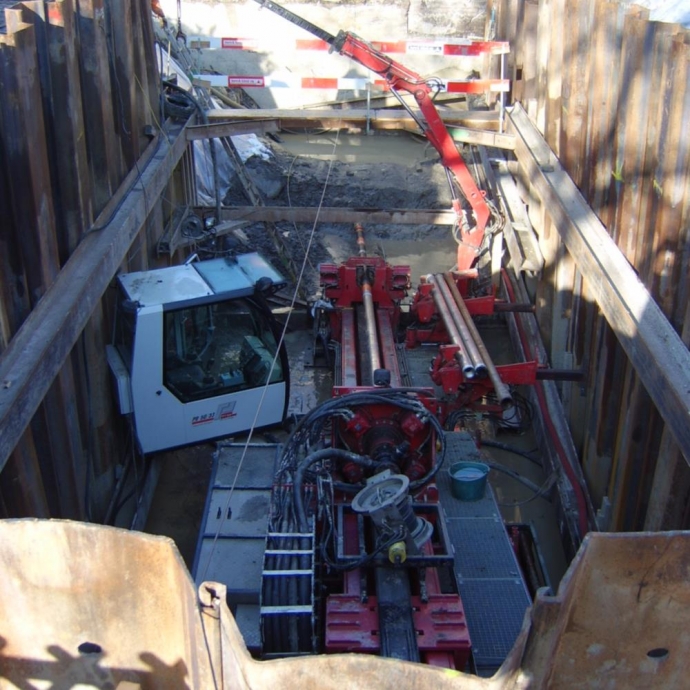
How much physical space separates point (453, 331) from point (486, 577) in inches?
120

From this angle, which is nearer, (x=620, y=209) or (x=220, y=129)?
(x=620, y=209)

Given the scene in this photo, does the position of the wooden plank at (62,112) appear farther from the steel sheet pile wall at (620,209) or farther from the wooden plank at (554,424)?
the wooden plank at (554,424)

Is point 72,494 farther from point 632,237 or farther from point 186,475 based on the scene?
point 632,237

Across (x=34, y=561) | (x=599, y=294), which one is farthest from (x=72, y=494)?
(x=599, y=294)

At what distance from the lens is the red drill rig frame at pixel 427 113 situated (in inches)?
440

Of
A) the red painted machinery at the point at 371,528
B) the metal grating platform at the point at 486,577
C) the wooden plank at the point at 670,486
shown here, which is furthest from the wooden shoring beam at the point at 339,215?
the wooden plank at the point at 670,486

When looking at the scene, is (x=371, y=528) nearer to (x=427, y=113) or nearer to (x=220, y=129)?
(x=220, y=129)

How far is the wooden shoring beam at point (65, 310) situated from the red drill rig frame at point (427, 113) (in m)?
3.41

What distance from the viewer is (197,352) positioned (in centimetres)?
788

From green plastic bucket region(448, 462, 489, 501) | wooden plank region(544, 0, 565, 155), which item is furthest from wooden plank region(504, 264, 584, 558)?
wooden plank region(544, 0, 565, 155)

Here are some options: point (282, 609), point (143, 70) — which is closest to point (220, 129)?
point (143, 70)

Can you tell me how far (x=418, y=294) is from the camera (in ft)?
35.6

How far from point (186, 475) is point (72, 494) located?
2315 millimetres

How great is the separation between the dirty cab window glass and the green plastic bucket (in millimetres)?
1838
